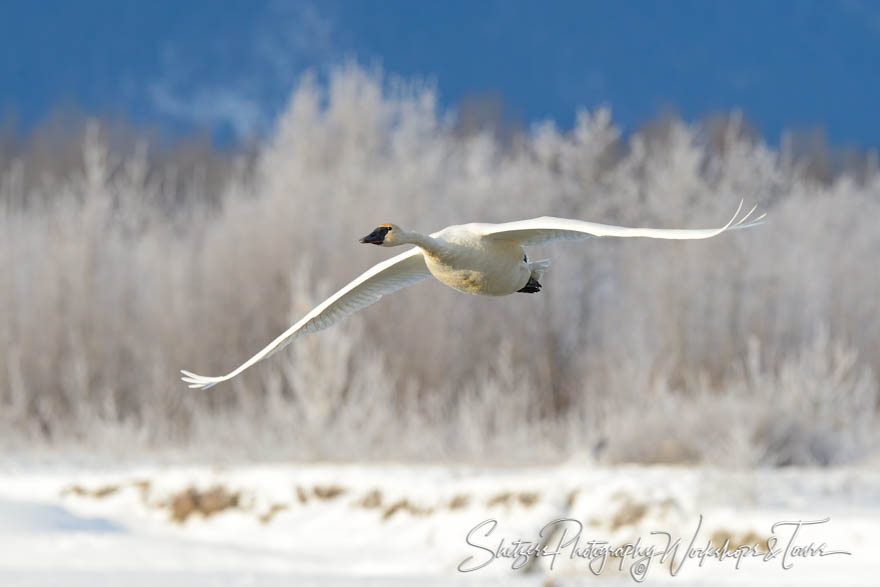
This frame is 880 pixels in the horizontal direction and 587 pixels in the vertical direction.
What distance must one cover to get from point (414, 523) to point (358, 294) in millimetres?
6012

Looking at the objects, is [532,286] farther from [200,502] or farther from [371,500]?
[200,502]

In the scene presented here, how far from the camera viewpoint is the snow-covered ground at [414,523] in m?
6.64

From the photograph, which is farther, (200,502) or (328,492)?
(200,502)

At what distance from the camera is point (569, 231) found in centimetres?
180

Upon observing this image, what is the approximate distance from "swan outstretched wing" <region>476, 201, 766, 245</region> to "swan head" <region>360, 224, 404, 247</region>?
0.13 metres

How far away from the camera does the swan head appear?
1.65m

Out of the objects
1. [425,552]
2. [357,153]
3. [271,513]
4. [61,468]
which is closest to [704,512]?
[425,552]

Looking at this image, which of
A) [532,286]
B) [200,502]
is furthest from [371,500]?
[532,286]

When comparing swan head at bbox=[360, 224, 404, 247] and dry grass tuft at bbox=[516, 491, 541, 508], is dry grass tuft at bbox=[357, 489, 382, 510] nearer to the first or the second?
dry grass tuft at bbox=[516, 491, 541, 508]

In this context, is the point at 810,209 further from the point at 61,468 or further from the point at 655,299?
the point at 61,468

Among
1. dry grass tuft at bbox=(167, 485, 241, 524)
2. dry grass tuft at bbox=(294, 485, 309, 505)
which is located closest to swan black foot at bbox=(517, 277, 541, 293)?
dry grass tuft at bbox=(294, 485, 309, 505)

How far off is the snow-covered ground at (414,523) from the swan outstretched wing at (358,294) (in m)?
4.21

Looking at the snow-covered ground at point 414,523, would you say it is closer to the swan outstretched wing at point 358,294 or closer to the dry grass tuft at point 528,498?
the dry grass tuft at point 528,498

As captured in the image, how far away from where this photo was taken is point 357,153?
13898mm
